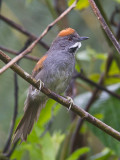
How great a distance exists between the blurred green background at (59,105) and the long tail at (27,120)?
0.19 ft

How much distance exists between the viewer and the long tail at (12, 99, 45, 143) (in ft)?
9.20

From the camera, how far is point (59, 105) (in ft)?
10.7

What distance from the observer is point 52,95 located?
229cm

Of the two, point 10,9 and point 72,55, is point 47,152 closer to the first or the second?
point 72,55

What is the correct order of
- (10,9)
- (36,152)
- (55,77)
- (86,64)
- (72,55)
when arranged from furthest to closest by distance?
1. (86,64)
2. (10,9)
3. (72,55)
4. (55,77)
5. (36,152)

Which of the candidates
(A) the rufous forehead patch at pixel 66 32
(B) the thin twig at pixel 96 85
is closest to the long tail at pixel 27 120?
(B) the thin twig at pixel 96 85

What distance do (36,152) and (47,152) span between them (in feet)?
0.28

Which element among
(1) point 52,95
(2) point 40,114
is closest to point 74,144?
(2) point 40,114

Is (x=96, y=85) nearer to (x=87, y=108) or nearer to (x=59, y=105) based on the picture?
(x=87, y=108)

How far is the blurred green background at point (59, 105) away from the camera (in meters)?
3.05

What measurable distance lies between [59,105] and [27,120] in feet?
1.05

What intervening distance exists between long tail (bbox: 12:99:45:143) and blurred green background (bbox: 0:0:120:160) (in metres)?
0.06

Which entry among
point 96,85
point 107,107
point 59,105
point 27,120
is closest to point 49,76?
point 59,105

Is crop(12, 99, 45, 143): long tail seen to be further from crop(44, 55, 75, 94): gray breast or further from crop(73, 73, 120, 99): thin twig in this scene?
crop(73, 73, 120, 99): thin twig
